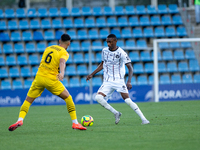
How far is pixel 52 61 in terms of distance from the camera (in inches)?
262

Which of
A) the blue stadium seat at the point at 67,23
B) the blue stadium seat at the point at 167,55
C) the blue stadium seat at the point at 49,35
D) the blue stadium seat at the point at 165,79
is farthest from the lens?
the blue stadium seat at the point at 67,23

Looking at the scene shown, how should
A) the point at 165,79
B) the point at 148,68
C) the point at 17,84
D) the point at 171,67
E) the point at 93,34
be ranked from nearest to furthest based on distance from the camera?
the point at 165,79
the point at 171,67
the point at 17,84
the point at 148,68
the point at 93,34

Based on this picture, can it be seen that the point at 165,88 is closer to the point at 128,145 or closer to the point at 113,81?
the point at 113,81

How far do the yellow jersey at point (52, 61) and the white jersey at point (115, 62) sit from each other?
1.48 meters

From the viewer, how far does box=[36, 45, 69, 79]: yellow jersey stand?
21.7ft

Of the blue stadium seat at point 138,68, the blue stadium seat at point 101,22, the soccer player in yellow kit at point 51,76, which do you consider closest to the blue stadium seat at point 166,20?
the blue stadium seat at point 138,68

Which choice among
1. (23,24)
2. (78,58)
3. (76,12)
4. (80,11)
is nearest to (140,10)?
(80,11)

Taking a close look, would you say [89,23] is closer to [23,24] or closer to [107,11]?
[107,11]

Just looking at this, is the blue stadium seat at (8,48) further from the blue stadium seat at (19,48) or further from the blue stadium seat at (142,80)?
the blue stadium seat at (142,80)

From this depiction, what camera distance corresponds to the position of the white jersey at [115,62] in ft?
25.6

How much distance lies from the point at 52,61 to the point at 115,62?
1.76 m

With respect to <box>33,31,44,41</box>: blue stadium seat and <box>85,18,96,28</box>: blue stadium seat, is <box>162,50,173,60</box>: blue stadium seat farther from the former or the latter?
<box>33,31,44,41</box>: blue stadium seat

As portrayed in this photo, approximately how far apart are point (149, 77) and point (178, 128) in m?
13.5

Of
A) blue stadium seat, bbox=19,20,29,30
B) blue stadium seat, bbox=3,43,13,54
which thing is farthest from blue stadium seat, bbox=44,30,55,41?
blue stadium seat, bbox=3,43,13,54
